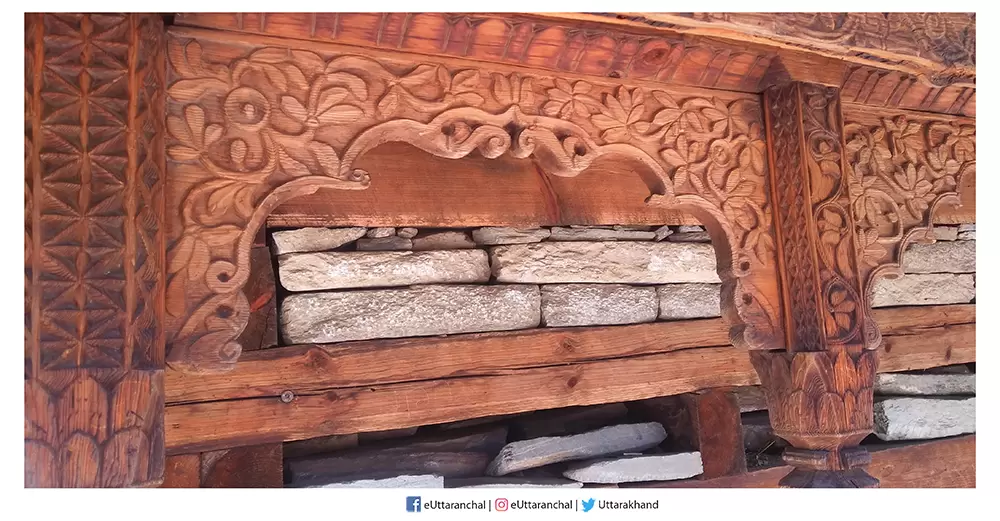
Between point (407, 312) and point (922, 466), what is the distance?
7.75 feet

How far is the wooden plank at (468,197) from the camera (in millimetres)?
2305

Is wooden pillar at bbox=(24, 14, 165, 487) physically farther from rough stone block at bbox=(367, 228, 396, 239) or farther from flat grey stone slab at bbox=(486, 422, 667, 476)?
flat grey stone slab at bbox=(486, 422, 667, 476)

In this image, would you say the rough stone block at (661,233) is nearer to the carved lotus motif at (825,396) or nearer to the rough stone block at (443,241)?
the rough stone block at (443,241)

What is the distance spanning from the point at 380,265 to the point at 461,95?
856 mm

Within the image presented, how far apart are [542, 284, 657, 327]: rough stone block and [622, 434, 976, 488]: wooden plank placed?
819 mm

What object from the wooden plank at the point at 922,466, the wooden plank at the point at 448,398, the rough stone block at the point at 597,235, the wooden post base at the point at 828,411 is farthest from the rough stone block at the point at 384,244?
the wooden plank at the point at 922,466

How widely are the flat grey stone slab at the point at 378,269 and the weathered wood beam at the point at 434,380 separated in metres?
0.21

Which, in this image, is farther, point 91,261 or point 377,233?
point 377,233

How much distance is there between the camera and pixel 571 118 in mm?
1792

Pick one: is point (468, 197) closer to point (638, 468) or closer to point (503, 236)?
point (503, 236)

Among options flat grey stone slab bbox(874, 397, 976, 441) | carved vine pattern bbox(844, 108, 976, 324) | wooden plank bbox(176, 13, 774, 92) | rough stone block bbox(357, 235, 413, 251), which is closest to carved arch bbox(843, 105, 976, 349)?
carved vine pattern bbox(844, 108, 976, 324)

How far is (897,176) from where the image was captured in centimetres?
219

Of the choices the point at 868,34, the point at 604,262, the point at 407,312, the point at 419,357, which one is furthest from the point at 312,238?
the point at 868,34

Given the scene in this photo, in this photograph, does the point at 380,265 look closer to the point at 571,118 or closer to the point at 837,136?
the point at 571,118
